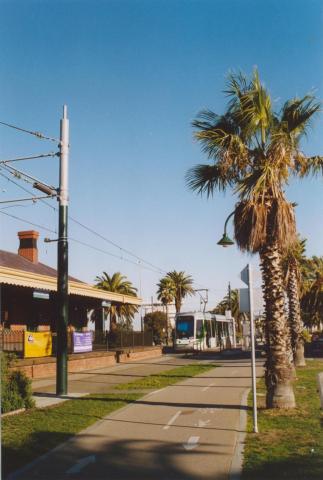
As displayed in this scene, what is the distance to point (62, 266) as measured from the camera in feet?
49.4

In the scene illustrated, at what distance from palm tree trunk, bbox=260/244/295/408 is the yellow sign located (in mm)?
11872

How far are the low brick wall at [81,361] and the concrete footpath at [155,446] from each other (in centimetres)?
616

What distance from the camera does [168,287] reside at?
2849 inches

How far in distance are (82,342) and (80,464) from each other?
18.7m

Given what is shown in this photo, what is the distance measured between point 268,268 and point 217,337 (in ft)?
125

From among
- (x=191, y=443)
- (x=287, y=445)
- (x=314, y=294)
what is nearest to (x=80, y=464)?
(x=191, y=443)

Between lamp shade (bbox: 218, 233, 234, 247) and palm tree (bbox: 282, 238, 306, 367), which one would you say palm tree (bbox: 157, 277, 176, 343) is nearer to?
palm tree (bbox: 282, 238, 306, 367)

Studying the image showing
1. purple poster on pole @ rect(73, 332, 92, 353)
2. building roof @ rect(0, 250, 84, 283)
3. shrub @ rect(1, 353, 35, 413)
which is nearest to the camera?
shrub @ rect(1, 353, 35, 413)

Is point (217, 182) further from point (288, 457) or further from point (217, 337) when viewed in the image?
point (217, 337)

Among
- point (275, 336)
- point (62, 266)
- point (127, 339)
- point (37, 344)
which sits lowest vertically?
point (127, 339)

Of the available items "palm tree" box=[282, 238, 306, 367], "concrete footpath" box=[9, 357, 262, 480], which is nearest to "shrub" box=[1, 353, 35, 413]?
"concrete footpath" box=[9, 357, 262, 480]

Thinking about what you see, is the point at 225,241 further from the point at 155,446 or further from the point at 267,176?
the point at 155,446

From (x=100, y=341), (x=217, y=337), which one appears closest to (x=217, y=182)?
(x=100, y=341)

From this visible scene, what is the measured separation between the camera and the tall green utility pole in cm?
1473
